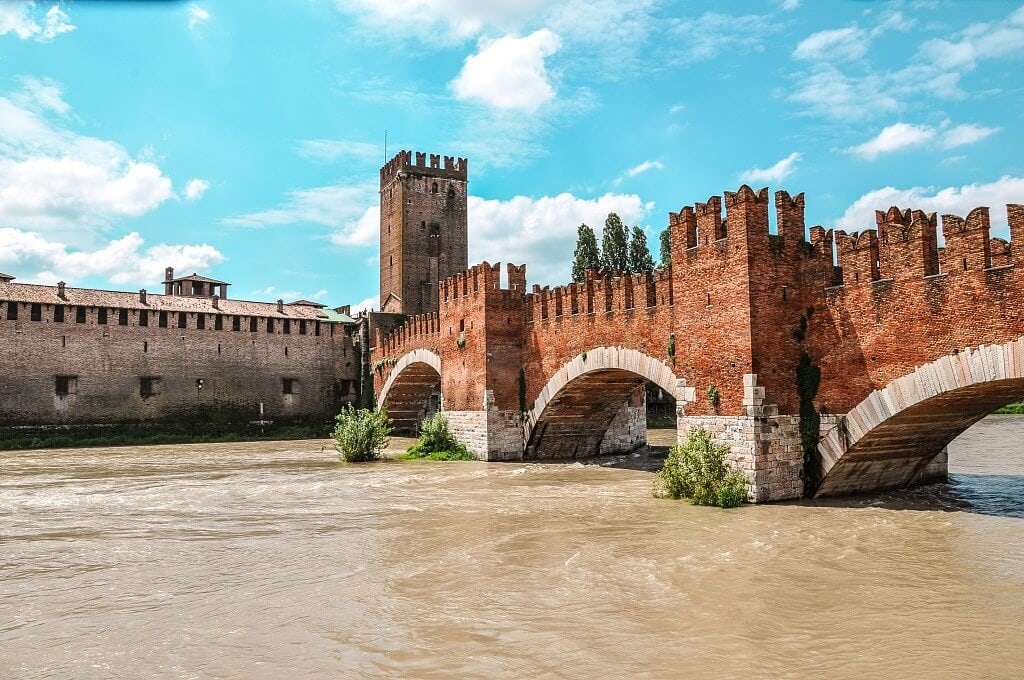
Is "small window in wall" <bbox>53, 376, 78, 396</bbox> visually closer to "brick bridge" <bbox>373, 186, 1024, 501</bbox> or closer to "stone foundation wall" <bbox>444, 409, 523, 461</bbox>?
"stone foundation wall" <bbox>444, 409, 523, 461</bbox>

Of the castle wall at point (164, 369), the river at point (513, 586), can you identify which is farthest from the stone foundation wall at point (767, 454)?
the castle wall at point (164, 369)

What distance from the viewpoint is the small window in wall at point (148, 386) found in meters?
37.0

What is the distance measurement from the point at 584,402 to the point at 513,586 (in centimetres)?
1444

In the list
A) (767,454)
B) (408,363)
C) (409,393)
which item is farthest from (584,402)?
(409,393)

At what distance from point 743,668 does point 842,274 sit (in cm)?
957

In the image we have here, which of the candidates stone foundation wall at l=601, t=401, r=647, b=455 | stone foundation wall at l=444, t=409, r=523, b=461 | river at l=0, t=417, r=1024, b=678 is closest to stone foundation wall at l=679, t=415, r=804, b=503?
river at l=0, t=417, r=1024, b=678

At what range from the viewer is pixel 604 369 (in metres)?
20.0

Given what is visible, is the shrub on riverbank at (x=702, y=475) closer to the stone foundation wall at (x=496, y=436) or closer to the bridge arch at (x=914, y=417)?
the bridge arch at (x=914, y=417)

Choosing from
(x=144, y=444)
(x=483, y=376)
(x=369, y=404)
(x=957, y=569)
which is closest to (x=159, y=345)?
(x=144, y=444)

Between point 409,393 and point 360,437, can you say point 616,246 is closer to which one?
point 409,393

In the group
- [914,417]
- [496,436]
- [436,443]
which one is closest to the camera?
[914,417]

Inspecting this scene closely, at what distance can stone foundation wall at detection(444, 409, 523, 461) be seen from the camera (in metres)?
23.6

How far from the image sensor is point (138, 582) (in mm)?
9211

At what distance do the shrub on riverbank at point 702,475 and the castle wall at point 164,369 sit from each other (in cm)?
2976
